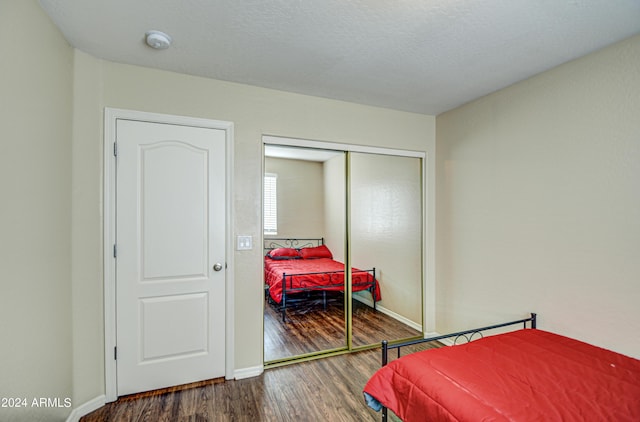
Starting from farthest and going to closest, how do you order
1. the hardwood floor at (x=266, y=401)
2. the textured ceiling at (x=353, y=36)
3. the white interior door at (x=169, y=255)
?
1. the white interior door at (x=169, y=255)
2. the hardwood floor at (x=266, y=401)
3. the textured ceiling at (x=353, y=36)

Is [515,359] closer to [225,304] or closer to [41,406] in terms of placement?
[225,304]

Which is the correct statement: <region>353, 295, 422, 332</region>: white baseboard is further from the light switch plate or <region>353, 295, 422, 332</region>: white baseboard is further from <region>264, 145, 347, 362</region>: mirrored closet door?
the light switch plate

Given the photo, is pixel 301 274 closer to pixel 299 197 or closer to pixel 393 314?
pixel 299 197

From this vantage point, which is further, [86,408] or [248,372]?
[248,372]

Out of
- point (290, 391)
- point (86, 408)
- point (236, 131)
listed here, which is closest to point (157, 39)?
point (236, 131)

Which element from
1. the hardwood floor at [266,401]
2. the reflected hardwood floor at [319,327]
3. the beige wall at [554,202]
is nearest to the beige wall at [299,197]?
the reflected hardwood floor at [319,327]

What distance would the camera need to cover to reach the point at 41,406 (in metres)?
1.64

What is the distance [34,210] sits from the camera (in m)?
1.60

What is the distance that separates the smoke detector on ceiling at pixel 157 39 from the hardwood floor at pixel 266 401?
8.21ft

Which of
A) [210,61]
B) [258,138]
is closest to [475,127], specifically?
[258,138]

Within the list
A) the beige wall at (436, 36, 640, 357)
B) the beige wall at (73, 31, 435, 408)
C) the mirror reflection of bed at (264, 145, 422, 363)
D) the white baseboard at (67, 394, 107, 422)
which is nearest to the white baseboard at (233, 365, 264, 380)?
the beige wall at (73, 31, 435, 408)

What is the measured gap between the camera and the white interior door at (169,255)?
2342 millimetres

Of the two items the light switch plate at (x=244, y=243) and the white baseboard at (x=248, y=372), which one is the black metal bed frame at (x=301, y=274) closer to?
the light switch plate at (x=244, y=243)

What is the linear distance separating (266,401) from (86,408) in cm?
123
